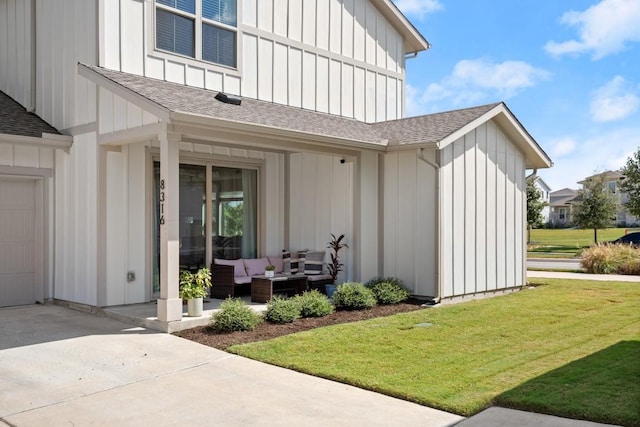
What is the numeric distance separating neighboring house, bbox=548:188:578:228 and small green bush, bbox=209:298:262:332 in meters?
65.3

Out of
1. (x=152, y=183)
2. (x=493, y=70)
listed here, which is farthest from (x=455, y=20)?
(x=493, y=70)

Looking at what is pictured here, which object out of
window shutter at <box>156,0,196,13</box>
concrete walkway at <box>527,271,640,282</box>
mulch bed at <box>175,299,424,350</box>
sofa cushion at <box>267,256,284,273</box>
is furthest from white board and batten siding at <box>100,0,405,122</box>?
concrete walkway at <box>527,271,640,282</box>

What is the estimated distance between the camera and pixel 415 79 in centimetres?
1647

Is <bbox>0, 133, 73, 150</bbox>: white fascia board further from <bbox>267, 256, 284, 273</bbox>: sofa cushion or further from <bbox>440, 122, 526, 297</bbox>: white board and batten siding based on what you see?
<bbox>440, 122, 526, 297</bbox>: white board and batten siding

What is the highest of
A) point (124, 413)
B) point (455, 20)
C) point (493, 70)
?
point (493, 70)

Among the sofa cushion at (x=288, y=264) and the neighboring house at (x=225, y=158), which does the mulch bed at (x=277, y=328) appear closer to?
the neighboring house at (x=225, y=158)

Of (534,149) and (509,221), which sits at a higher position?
(534,149)

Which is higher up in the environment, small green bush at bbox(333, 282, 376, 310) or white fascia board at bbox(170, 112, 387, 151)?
white fascia board at bbox(170, 112, 387, 151)

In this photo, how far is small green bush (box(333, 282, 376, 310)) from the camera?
392 inches

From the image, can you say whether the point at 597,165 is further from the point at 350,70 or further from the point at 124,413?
the point at 124,413

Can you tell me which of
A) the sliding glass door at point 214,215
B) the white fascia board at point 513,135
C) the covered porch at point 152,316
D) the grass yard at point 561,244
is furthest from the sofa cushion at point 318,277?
the grass yard at point 561,244

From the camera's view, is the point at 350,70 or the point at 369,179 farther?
the point at 350,70

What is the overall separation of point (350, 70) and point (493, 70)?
12.9 meters

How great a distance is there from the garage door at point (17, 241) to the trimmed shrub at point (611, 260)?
15.4 m
